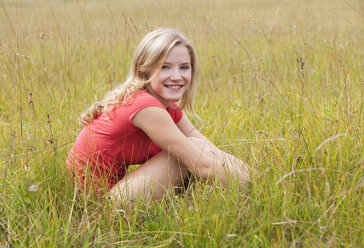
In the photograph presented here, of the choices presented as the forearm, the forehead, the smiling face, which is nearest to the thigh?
the forearm

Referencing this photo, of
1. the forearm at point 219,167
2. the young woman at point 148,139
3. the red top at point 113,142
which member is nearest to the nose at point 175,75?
the young woman at point 148,139

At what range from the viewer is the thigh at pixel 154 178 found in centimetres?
197

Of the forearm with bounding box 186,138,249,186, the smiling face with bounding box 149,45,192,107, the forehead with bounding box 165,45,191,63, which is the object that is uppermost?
the forehead with bounding box 165,45,191,63

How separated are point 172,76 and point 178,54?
5.3 inches

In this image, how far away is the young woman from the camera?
2.01 m

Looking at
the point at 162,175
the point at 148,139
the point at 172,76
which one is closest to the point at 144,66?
the point at 172,76

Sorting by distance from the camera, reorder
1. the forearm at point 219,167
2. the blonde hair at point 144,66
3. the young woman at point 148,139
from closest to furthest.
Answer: the forearm at point 219,167, the young woman at point 148,139, the blonde hair at point 144,66

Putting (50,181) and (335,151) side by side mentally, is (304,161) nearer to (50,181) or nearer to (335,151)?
(335,151)

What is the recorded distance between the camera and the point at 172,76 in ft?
7.42

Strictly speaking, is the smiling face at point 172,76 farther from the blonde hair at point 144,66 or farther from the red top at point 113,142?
the red top at point 113,142

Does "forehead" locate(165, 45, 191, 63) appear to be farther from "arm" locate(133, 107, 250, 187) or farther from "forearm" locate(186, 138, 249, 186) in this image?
"forearm" locate(186, 138, 249, 186)

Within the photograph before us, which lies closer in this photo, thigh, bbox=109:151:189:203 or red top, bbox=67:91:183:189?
thigh, bbox=109:151:189:203

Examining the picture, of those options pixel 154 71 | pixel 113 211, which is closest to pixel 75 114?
pixel 154 71

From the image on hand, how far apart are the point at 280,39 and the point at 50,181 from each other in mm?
5216
